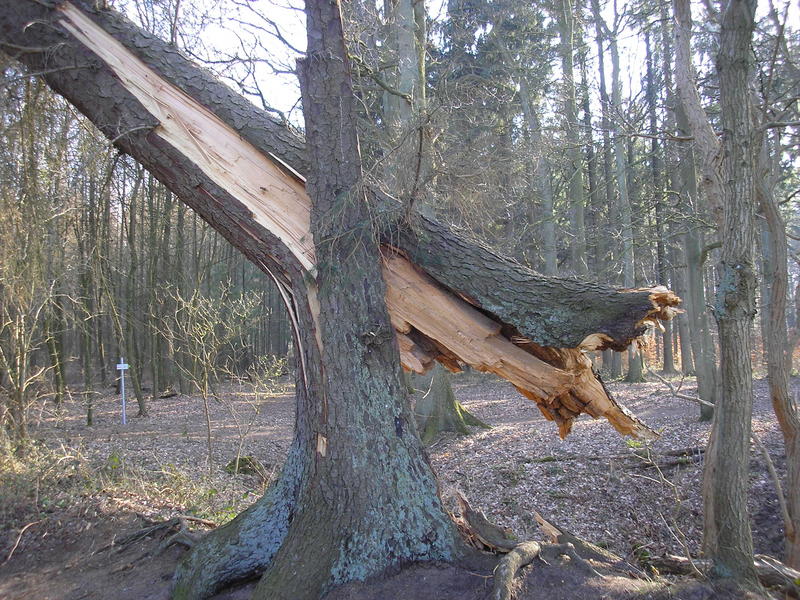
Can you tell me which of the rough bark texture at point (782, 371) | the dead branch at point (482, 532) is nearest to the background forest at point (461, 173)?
the rough bark texture at point (782, 371)

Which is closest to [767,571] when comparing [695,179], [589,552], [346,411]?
[589,552]

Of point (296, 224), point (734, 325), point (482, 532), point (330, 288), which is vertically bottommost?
point (482, 532)

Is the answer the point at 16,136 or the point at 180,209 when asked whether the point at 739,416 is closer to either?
the point at 16,136

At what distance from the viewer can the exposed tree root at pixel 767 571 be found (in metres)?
3.35

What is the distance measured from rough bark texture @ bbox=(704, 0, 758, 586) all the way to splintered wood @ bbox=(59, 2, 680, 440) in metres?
0.86

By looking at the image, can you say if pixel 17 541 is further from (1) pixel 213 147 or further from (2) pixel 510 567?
(2) pixel 510 567

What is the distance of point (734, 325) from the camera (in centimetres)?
344

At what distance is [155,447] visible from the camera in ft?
32.4

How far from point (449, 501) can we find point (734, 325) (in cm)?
390

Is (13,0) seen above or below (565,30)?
below

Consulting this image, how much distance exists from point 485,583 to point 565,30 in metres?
14.7

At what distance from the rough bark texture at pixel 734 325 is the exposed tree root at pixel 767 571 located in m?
0.13

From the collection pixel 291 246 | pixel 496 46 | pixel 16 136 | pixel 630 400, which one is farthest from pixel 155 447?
pixel 496 46

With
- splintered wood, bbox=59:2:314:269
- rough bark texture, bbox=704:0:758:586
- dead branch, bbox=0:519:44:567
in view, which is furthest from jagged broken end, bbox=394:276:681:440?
dead branch, bbox=0:519:44:567
